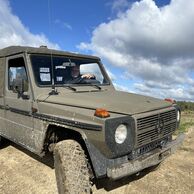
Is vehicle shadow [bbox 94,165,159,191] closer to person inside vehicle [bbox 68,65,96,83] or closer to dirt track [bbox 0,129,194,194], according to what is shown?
dirt track [bbox 0,129,194,194]

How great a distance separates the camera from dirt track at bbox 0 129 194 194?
14.6ft

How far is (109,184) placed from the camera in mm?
4551

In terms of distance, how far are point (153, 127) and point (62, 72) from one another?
6.59 ft

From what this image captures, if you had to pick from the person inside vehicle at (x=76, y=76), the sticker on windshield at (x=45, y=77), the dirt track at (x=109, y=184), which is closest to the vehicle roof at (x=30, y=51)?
the person inside vehicle at (x=76, y=76)

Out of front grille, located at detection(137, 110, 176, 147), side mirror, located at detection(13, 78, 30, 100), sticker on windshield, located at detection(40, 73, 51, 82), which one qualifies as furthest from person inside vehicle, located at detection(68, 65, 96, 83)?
front grille, located at detection(137, 110, 176, 147)

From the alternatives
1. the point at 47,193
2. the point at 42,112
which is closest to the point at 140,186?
the point at 47,193

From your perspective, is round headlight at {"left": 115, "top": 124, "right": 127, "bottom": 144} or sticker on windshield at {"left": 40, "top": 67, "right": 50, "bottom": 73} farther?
sticker on windshield at {"left": 40, "top": 67, "right": 50, "bottom": 73}

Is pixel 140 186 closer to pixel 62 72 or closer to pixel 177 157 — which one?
pixel 177 157

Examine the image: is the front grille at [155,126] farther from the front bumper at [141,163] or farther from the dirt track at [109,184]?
the dirt track at [109,184]

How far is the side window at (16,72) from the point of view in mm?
4990

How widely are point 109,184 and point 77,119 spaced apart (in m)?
1.36

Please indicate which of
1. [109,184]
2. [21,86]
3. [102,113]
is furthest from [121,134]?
[21,86]

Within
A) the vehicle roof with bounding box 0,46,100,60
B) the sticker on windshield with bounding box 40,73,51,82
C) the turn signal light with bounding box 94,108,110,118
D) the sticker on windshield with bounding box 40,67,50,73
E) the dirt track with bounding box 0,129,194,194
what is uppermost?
the vehicle roof with bounding box 0,46,100,60

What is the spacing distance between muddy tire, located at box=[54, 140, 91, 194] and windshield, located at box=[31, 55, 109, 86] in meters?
1.44
